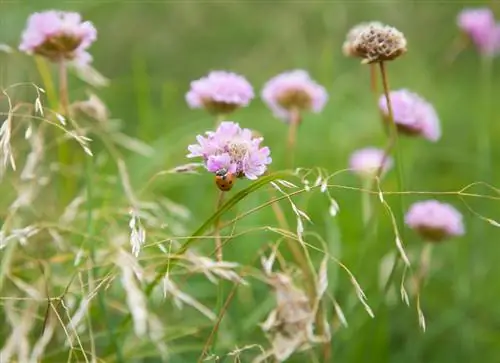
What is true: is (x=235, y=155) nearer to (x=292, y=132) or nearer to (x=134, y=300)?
(x=134, y=300)

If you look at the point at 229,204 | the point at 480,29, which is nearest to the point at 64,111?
the point at 229,204

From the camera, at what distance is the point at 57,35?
820 mm

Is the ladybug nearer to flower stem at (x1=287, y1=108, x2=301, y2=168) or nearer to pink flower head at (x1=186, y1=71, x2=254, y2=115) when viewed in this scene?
pink flower head at (x1=186, y1=71, x2=254, y2=115)

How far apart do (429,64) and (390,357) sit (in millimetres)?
1359

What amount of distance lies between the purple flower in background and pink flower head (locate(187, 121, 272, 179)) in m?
0.24

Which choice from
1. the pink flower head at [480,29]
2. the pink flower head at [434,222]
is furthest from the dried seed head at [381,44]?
the pink flower head at [480,29]

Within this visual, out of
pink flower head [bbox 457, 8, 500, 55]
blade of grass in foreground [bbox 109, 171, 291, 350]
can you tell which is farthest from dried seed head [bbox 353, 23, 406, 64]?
pink flower head [bbox 457, 8, 500, 55]

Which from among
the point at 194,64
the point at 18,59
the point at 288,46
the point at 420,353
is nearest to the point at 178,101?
the point at 194,64

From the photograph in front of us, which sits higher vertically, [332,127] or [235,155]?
[235,155]

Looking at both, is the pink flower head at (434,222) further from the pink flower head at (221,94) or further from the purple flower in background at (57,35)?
the purple flower in background at (57,35)

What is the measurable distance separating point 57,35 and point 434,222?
0.43 m

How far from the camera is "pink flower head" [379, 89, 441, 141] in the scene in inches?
36.6

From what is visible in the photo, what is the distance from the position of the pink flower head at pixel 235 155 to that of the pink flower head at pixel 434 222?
35 centimetres

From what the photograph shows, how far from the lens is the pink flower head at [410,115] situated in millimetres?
930
